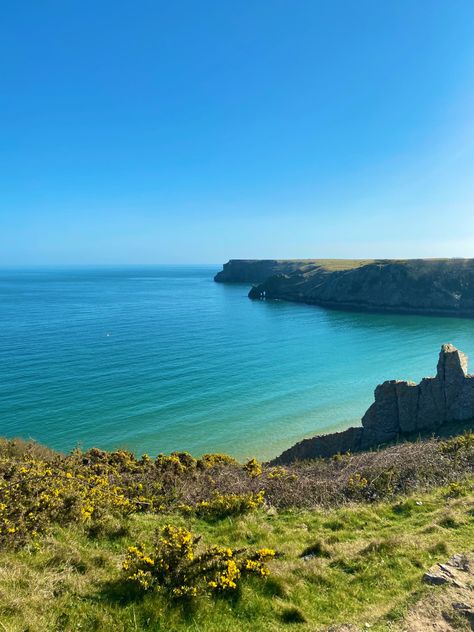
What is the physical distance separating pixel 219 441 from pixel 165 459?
14.4 meters

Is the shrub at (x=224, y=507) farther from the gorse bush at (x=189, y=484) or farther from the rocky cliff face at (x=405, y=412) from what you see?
the rocky cliff face at (x=405, y=412)

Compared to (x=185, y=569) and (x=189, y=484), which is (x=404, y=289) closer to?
(x=189, y=484)

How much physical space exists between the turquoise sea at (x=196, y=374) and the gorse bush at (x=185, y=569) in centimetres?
2308

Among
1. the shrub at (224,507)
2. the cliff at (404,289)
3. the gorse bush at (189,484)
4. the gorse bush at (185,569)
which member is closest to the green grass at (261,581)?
the gorse bush at (185,569)

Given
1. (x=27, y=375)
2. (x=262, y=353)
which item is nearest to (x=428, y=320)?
(x=262, y=353)

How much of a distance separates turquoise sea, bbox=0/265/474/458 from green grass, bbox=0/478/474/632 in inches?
779

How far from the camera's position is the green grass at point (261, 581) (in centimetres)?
725

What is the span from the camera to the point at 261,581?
8680mm

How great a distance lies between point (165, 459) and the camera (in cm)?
1952

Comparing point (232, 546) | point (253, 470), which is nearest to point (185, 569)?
point (232, 546)

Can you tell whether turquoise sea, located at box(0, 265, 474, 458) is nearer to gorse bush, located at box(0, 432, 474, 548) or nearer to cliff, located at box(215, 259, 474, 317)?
gorse bush, located at box(0, 432, 474, 548)

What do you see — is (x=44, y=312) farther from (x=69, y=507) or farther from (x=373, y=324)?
(x=69, y=507)

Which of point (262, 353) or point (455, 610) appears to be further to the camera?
point (262, 353)

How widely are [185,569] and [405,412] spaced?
23928mm
